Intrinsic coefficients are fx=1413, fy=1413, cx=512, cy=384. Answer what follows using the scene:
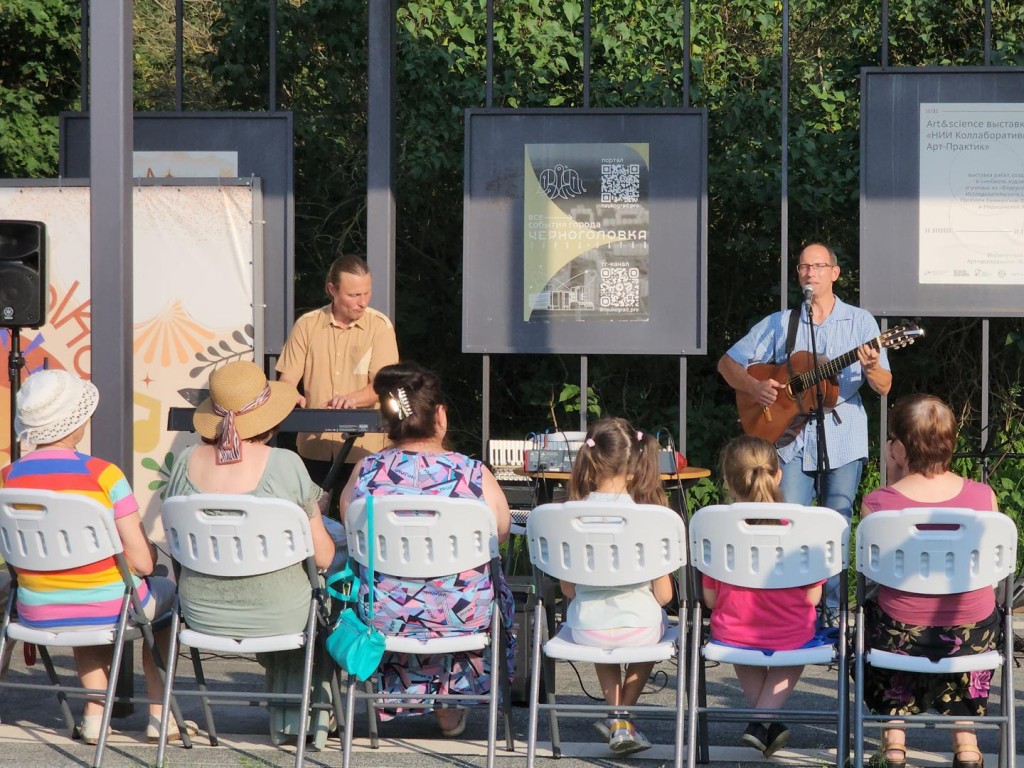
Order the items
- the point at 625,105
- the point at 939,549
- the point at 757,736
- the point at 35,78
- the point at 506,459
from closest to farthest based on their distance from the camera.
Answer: the point at 939,549 < the point at 757,736 < the point at 506,459 < the point at 625,105 < the point at 35,78

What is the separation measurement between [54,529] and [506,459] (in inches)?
91.3

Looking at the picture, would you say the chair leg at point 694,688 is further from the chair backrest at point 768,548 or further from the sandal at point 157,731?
the sandal at point 157,731

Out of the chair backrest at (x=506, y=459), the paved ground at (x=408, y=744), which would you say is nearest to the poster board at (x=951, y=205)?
the chair backrest at (x=506, y=459)

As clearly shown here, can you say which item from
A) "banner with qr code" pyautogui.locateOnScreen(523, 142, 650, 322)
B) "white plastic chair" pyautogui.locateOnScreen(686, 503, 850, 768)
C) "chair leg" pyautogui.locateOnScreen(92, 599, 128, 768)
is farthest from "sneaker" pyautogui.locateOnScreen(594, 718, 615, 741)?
"banner with qr code" pyautogui.locateOnScreen(523, 142, 650, 322)

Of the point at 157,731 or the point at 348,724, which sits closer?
the point at 348,724

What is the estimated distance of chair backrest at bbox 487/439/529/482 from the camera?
5867mm

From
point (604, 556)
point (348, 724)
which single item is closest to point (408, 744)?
point (348, 724)

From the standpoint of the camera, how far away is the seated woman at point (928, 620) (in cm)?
377

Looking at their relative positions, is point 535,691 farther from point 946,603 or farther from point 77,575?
point 77,575

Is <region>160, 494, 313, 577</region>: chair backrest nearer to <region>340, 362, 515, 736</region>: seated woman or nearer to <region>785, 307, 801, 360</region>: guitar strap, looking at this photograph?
<region>340, 362, 515, 736</region>: seated woman

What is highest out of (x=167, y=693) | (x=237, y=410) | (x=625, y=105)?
(x=625, y=105)

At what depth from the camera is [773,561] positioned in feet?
12.4

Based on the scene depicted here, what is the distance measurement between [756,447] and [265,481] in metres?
1.42

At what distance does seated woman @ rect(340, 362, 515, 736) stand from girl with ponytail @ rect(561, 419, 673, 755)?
0.80ft
